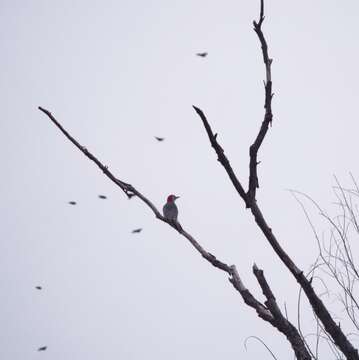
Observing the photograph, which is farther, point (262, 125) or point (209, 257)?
point (209, 257)

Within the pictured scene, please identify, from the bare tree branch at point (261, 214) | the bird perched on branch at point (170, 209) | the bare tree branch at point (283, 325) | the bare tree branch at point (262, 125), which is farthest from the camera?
the bird perched on branch at point (170, 209)

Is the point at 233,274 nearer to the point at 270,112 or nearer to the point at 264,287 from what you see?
the point at 264,287

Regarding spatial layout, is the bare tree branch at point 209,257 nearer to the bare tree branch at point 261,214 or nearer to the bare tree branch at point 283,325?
the bare tree branch at point 283,325

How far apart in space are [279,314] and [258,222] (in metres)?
0.61

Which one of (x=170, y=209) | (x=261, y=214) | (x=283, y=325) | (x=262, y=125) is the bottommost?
(x=283, y=325)

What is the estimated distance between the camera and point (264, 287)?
2389 millimetres

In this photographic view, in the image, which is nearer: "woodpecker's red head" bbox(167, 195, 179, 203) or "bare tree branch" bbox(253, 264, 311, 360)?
"bare tree branch" bbox(253, 264, 311, 360)

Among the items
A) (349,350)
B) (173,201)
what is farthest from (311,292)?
(173,201)

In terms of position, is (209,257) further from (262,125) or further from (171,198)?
(171,198)

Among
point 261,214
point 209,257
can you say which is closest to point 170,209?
point 209,257

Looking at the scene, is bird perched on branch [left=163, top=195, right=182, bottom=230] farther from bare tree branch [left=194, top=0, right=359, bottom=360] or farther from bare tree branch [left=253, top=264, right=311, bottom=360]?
bare tree branch [left=194, top=0, right=359, bottom=360]

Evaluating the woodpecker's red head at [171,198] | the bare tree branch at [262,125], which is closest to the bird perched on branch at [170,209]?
the woodpecker's red head at [171,198]

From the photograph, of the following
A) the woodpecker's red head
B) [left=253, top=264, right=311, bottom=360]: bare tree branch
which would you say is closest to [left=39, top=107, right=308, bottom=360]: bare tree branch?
[left=253, top=264, right=311, bottom=360]: bare tree branch

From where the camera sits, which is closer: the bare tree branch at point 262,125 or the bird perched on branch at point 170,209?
the bare tree branch at point 262,125
